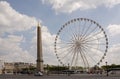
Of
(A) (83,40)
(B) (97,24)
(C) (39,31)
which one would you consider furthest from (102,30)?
(C) (39,31)

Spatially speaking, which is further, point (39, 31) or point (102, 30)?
point (39, 31)

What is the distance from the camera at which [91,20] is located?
282 feet

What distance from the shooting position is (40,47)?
106500 millimetres

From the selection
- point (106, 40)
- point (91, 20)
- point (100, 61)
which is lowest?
point (100, 61)

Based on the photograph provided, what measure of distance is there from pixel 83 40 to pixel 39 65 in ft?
107

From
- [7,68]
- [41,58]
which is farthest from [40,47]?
[7,68]

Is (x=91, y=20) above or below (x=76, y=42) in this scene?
above

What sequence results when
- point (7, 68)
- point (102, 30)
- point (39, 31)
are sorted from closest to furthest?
1. point (102, 30)
2. point (39, 31)
3. point (7, 68)

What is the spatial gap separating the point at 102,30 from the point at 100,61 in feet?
27.1

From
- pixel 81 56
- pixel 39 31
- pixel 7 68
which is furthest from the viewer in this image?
pixel 7 68

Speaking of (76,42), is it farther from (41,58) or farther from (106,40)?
(41,58)

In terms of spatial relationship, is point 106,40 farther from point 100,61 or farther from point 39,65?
point 39,65

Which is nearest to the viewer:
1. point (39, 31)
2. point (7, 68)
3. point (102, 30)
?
point (102, 30)

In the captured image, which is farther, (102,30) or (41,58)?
(41,58)
